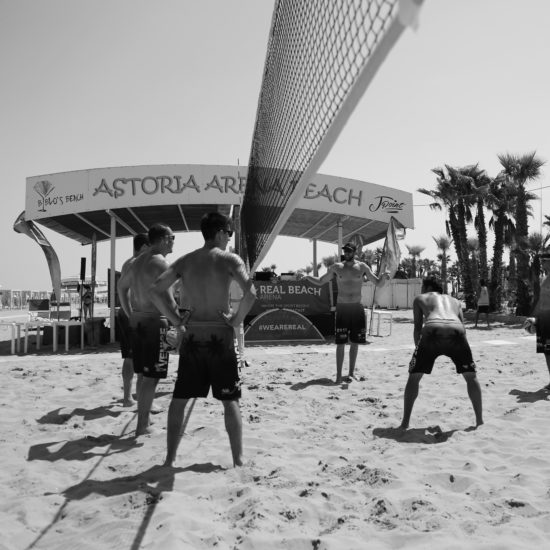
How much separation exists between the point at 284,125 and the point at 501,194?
2120cm

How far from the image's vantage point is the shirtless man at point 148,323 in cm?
381

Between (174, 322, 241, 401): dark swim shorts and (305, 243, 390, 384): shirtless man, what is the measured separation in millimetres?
3024

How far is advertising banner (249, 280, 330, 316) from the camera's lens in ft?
35.1

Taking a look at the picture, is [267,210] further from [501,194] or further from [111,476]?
[501,194]

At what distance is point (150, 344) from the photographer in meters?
3.90

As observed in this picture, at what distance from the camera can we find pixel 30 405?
4898 mm

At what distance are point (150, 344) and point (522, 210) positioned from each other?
66.2 ft

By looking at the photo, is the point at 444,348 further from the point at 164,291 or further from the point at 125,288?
A: the point at 125,288

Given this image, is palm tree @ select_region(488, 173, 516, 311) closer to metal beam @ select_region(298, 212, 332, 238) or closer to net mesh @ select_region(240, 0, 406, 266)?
metal beam @ select_region(298, 212, 332, 238)

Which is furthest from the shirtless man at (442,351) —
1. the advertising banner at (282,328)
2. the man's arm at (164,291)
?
the advertising banner at (282,328)

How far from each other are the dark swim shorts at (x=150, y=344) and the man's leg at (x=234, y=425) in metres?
0.98

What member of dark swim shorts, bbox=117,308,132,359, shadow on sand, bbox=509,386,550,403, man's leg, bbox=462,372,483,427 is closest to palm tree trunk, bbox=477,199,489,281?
shadow on sand, bbox=509,386,550,403

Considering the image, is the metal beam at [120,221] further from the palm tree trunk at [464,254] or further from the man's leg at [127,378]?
the palm tree trunk at [464,254]

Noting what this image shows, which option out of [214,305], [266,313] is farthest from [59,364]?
[214,305]
